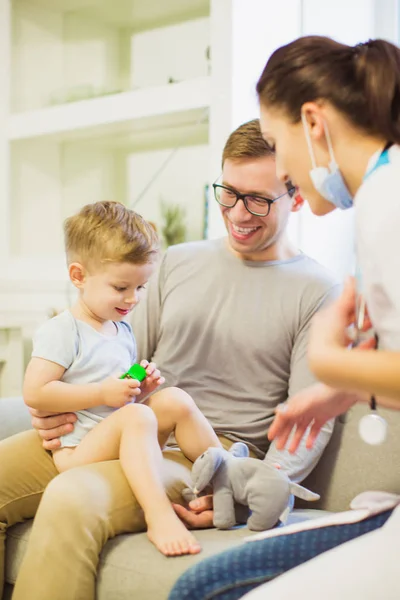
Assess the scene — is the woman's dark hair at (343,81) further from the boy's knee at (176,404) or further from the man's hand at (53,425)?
the man's hand at (53,425)

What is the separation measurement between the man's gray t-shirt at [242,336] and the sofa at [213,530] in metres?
0.08

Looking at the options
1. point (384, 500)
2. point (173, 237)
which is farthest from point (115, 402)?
point (173, 237)

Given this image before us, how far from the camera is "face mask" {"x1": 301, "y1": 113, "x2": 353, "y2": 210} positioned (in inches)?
48.6

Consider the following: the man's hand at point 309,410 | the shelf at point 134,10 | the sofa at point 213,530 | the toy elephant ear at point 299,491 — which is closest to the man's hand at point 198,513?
the sofa at point 213,530

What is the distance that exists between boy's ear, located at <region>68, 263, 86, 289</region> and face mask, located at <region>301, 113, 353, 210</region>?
0.73 m

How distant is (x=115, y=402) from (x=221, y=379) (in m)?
0.36

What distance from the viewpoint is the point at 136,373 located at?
1765 mm

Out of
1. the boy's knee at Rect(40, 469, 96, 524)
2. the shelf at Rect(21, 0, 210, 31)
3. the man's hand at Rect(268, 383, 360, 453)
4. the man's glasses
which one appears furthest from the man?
the shelf at Rect(21, 0, 210, 31)

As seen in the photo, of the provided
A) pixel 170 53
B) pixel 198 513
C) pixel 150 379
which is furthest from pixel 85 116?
pixel 198 513

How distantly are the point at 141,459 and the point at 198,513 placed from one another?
0.60 feet

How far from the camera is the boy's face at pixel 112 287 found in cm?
182

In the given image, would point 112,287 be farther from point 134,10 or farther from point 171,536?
point 134,10

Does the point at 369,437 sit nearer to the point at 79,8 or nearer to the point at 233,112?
the point at 233,112

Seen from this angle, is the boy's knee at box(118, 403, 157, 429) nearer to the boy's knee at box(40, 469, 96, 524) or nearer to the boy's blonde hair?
the boy's knee at box(40, 469, 96, 524)
